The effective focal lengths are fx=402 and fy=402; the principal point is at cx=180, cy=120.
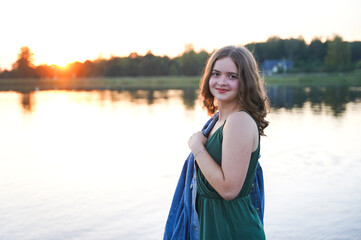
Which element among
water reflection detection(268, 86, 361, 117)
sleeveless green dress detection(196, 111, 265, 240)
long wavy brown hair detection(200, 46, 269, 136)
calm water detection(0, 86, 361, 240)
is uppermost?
long wavy brown hair detection(200, 46, 269, 136)

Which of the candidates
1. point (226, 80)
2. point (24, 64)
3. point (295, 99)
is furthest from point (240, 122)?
point (24, 64)

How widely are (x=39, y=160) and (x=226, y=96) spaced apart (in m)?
8.12

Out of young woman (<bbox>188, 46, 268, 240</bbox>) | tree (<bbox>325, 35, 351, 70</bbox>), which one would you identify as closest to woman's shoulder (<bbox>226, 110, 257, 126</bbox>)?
young woman (<bbox>188, 46, 268, 240</bbox>)

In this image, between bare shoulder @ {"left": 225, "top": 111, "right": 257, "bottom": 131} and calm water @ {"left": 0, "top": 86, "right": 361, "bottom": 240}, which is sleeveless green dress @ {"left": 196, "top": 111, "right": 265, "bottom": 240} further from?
calm water @ {"left": 0, "top": 86, "right": 361, "bottom": 240}

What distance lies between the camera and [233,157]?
6.10ft

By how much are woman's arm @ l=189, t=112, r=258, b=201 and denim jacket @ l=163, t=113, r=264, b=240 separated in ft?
0.71

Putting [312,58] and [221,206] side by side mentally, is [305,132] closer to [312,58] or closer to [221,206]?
[221,206]

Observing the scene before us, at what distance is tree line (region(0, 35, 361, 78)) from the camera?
9162cm

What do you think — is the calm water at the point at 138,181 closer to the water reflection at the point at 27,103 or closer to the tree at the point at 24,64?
the water reflection at the point at 27,103

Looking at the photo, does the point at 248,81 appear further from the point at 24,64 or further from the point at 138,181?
the point at 24,64

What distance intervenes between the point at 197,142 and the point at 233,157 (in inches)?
9.5

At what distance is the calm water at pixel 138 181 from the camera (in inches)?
206

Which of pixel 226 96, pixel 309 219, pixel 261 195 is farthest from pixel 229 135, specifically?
pixel 309 219

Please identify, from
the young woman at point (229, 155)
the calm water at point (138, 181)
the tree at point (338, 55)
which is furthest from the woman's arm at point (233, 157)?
the tree at point (338, 55)
